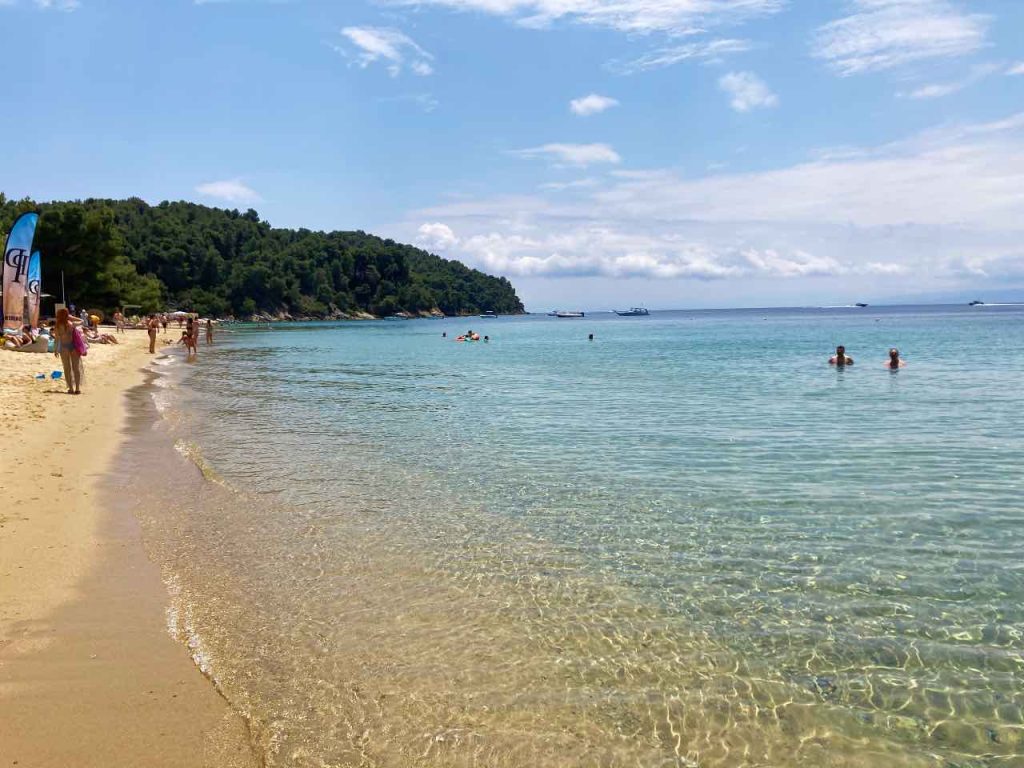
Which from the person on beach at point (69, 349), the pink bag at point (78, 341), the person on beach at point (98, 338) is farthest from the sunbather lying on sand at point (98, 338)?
the pink bag at point (78, 341)

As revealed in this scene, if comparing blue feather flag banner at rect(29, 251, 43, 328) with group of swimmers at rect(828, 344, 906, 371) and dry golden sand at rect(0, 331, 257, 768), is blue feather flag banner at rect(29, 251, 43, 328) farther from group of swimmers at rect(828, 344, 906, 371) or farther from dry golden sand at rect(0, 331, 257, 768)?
group of swimmers at rect(828, 344, 906, 371)

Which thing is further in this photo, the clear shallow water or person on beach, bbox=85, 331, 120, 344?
person on beach, bbox=85, 331, 120, 344

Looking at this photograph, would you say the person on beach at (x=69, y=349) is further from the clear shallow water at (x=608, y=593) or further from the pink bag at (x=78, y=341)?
the clear shallow water at (x=608, y=593)

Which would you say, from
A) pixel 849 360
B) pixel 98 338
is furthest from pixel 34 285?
pixel 849 360

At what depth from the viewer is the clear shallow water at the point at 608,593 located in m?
4.35

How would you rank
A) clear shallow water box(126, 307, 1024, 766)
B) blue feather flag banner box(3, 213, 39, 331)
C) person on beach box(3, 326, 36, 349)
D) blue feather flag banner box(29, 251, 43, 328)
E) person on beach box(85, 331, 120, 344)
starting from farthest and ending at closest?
person on beach box(85, 331, 120, 344), blue feather flag banner box(29, 251, 43, 328), person on beach box(3, 326, 36, 349), blue feather flag banner box(3, 213, 39, 331), clear shallow water box(126, 307, 1024, 766)

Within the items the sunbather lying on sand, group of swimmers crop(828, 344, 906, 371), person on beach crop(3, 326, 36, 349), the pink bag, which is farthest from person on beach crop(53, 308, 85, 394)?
the sunbather lying on sand

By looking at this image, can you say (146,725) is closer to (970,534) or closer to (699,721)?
(699,721)

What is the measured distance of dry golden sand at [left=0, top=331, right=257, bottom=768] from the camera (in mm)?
3951

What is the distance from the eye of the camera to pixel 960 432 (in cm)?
1458

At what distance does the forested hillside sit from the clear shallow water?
56.1 metres

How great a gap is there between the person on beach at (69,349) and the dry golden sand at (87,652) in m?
9.47

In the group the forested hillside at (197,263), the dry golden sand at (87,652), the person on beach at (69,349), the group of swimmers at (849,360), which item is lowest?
the dry golden sand at (87,652)

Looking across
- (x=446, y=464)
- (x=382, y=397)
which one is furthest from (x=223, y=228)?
(x=446, y=464)
